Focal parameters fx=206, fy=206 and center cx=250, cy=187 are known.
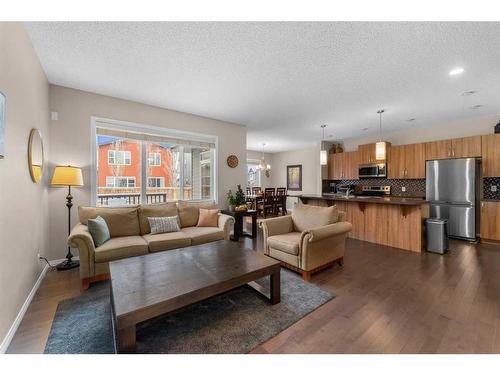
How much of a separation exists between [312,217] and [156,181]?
298cm

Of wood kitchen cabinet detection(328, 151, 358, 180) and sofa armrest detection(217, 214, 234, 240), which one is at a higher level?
wood kitchen cabinet detection(328, 151, 358, 180)

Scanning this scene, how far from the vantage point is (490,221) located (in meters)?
3.91

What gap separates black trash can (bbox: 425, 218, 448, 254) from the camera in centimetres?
338

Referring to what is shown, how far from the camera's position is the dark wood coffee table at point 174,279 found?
4.34ft

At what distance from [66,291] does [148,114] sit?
289cm

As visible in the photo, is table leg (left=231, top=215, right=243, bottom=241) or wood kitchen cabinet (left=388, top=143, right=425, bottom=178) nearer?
table leg (left=231, top=215, right=243, bottom=241)

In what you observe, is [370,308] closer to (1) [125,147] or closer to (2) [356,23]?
(2) [356,23]

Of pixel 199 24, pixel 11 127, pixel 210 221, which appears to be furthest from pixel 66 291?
pixel 199 24

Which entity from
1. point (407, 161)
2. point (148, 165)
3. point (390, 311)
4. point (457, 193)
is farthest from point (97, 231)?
point (407, 161)

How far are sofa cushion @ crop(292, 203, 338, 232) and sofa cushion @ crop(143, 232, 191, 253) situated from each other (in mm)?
1692

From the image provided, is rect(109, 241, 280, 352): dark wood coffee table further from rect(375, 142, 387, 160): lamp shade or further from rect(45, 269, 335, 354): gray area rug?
rect(375, 142, 387, 160): lamp shade

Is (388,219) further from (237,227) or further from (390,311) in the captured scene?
(237,227)

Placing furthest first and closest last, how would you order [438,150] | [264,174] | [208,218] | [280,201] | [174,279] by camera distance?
1. [264,174]
2. [280,201]
3. [438,150]
4. [208,218]
5. [174,279]

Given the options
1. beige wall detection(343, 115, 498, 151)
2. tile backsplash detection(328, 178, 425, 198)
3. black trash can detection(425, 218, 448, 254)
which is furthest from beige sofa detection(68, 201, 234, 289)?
beige wall detection(343, 115, 498, 151)
